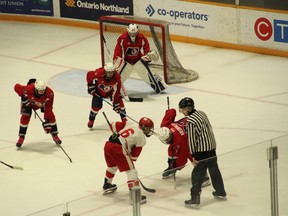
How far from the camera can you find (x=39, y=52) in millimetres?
15633

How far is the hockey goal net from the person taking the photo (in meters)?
13.8

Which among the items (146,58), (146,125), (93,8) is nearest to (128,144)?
(146,125)

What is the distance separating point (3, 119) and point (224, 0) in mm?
3982

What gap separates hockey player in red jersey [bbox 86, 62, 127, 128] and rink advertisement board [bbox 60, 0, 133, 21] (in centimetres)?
426

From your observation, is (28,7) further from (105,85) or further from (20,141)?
(20,141)

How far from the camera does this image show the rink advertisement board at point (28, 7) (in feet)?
55.4

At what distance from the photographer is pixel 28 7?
55.8ft

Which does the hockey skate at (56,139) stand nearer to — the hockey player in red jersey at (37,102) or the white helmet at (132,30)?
the hockey player in red jersey at (37,102)

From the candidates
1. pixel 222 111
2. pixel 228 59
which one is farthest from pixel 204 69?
pixel 222 111

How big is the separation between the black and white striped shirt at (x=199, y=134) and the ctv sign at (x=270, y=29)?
5.48 metres

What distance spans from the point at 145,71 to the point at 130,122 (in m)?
3.25

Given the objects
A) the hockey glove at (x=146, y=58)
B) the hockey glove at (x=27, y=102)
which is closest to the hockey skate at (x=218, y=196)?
the hockey glove at (x=27, y=102)

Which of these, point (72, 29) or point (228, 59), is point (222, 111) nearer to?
point (228, 59)

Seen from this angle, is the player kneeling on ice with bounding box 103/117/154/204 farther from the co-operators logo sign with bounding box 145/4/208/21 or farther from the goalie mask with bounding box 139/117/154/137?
the co-operators logo sign with bounding box 145/4/208/21
